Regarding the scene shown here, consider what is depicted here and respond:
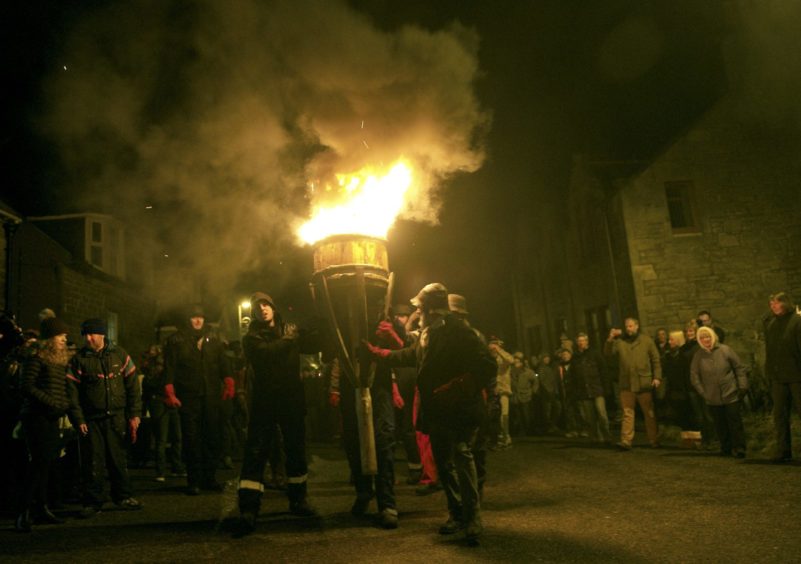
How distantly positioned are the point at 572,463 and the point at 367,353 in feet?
14.6

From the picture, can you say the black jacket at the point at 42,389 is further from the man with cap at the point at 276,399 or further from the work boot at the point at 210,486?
the work boot at the point at 210,486

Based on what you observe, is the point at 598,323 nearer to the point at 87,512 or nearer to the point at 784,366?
the point at 784,366

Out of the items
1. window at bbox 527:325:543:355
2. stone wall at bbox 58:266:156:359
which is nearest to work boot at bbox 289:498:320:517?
stone wall at bbox 58:266:156:359

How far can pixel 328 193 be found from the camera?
6.05 m

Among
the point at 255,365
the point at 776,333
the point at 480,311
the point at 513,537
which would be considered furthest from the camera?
the point at 480,311

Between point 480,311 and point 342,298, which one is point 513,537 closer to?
point 342,298

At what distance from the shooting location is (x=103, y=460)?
19.6ft

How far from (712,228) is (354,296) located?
45.2 ft

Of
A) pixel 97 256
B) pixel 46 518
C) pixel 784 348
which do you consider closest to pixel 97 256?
pixel 97 256

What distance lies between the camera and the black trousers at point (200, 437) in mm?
6820

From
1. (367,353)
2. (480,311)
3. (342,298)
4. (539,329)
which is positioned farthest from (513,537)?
(480,311)

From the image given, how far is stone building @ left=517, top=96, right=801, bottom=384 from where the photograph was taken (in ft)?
50.2

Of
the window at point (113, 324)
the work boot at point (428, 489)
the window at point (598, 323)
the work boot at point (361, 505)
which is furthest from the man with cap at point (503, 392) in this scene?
the window at point (113, 324)

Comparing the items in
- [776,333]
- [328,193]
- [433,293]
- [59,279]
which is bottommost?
[776,333]
